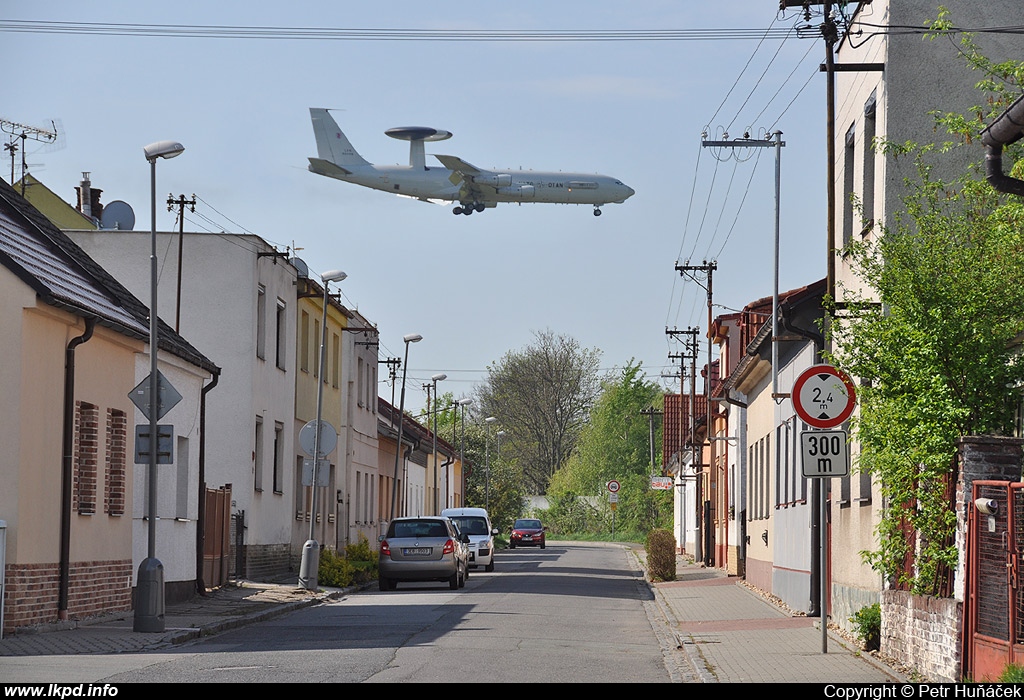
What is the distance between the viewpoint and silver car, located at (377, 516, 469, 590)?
2922 centimetres

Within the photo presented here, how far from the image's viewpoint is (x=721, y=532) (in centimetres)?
4322

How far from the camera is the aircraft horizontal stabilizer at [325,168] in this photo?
1853 inches

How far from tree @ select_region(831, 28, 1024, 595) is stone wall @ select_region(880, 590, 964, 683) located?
0.27 metres

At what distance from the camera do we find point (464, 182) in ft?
149

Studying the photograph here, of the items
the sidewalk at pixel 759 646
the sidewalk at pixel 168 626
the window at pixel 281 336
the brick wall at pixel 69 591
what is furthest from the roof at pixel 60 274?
the window at pixel 281 336

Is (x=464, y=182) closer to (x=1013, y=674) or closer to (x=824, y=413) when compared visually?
(x=824, y=413)

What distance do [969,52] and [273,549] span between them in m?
21.9

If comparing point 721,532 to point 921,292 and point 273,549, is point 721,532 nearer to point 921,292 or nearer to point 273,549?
point 273,549

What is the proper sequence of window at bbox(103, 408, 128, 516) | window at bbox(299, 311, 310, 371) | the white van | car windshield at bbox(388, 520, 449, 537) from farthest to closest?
1. the white van
2. window at bbox(299, 311, 310, 371)
3. car windshield at bbox(388, 520, 449, 537)
4. window at bbox(103, 408, 128, 516)

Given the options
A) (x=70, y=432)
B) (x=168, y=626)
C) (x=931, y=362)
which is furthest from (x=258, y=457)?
(x=931, y=362)

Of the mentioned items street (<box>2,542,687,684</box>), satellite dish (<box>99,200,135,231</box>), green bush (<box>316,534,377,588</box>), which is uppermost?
satellite dish (<box>99,200,135,231</box>)

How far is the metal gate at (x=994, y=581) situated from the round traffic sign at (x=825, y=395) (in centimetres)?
302

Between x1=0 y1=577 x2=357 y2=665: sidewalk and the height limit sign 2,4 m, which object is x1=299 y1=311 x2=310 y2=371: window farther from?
the height limit sign 2,4 m

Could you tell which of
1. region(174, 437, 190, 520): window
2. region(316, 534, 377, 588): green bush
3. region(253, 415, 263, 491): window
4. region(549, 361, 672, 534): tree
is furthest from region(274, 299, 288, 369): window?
region(549, 361, 672, 534): tree
